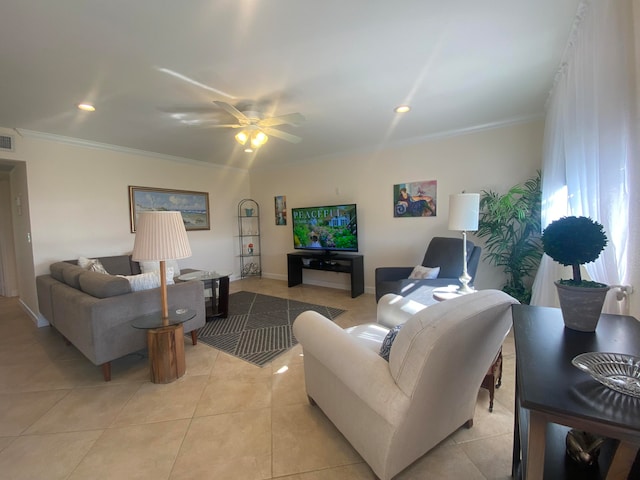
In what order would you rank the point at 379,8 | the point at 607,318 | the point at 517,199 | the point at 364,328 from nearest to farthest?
1. the point at 607,318
2. the point at 379,8
3. the point at 364,328
4. the point at 517,199

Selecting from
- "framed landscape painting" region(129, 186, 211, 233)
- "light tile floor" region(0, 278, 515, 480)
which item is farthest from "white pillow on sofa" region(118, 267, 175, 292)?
"framed landscape painting" region(129, 186, 211, 233)

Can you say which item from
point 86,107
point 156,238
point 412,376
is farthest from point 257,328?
point 86,107

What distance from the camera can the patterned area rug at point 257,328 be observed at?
2672 millimetres

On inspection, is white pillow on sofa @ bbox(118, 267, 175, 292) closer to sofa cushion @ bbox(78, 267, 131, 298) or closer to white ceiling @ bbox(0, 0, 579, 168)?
sofa cushion @ bbox(78, 267, 131, 298)

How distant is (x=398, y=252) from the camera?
430cm

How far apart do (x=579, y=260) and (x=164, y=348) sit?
2.55m

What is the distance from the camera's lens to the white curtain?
1085mm

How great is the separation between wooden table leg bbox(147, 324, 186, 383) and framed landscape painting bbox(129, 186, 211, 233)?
267 centimetres

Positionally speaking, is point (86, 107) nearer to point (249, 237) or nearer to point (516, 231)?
point (249, 237)

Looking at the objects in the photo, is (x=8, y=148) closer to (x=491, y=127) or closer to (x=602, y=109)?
(x=602, y=109)

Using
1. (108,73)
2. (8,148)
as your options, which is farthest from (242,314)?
(8,148)

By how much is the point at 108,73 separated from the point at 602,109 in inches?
119

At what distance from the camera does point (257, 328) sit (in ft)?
10.5

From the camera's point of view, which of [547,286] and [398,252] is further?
[398,252]
